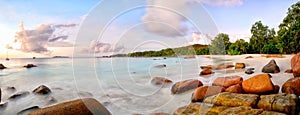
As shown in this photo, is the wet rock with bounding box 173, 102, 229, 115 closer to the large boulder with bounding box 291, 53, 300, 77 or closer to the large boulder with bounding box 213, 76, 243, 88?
the large boulder with bounding box 213, 76, 243, 88

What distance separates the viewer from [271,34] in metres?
8.57

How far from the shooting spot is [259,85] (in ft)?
11.2

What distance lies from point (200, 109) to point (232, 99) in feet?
1.76

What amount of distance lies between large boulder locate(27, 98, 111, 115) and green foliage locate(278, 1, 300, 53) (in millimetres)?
7289

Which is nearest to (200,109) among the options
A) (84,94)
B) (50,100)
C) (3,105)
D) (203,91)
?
(203,91)

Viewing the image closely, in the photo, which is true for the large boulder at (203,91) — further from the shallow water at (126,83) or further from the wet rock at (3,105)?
the wet rock at (3,105)

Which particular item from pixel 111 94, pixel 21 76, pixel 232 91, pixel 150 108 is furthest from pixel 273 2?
pixel 21 76

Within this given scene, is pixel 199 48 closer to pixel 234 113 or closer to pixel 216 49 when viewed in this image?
pixel 216 49

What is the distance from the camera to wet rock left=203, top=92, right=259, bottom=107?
9.66 feet

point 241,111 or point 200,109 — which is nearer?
point 241,111

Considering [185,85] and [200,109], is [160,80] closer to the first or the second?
[185,85]

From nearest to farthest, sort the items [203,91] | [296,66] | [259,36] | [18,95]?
[203,91], [296,66], [18,95], [259,36]

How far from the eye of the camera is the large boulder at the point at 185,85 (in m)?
3.86

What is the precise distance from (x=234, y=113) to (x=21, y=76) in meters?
7.51
